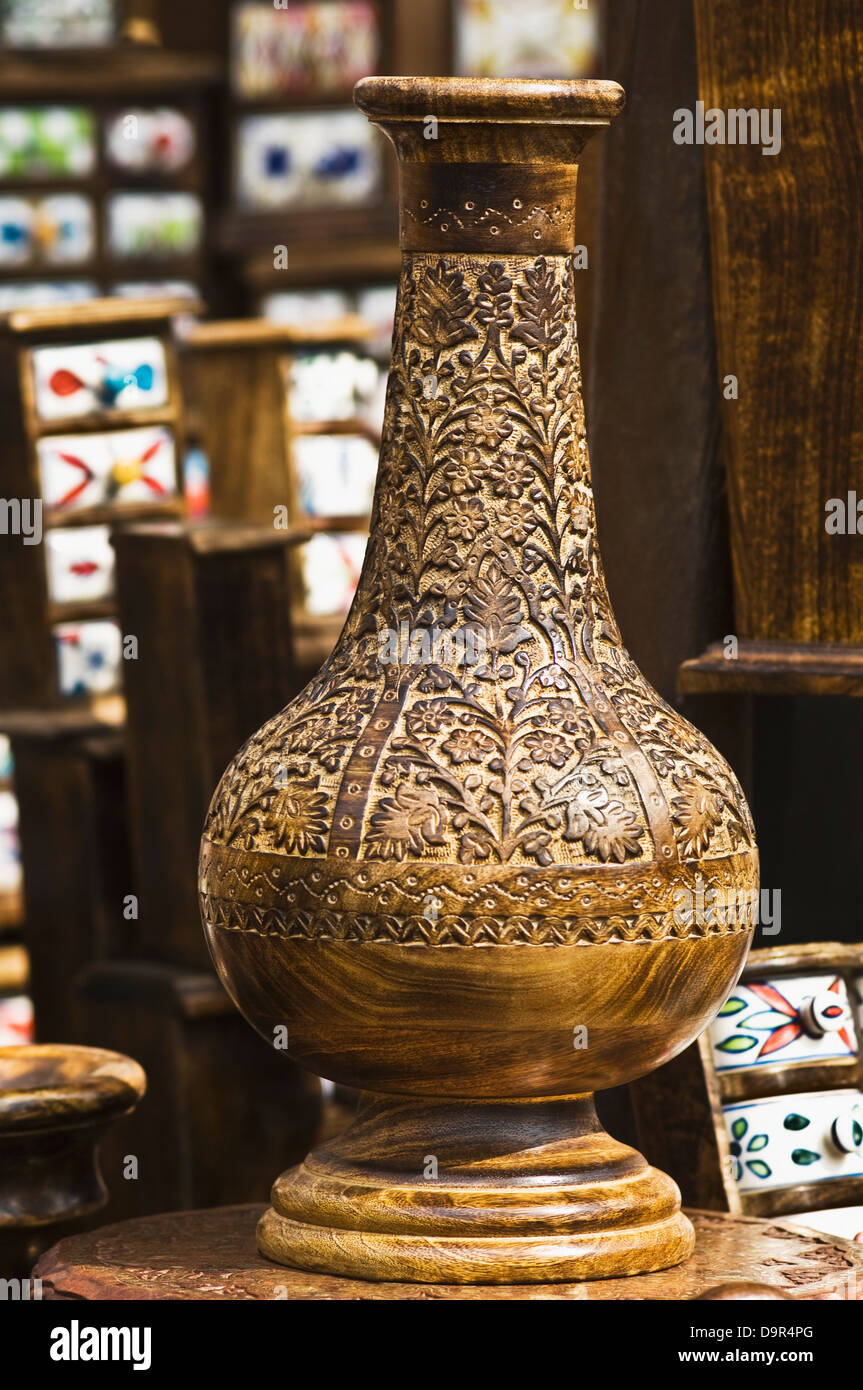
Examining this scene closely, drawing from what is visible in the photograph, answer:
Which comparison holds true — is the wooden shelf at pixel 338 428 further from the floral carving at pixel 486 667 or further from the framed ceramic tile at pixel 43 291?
the framed ceramic tile at pixel 43 291

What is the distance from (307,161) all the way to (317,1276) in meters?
5.37

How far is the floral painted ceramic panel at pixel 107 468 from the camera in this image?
10.5ft

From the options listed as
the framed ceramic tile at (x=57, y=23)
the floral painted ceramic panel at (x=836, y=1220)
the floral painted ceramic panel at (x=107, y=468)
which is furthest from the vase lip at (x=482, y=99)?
the framed ceramic tile at (x=57, y=23)

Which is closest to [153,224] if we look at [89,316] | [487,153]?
[89,316]

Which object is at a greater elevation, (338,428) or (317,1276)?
(338,428)

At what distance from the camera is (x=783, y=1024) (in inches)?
71.1

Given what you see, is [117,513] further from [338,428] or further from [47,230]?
[47,230]

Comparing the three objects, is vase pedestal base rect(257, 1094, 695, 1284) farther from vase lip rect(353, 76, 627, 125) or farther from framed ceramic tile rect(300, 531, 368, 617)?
framed ceramic tile rect(300, 531, 368, 617)

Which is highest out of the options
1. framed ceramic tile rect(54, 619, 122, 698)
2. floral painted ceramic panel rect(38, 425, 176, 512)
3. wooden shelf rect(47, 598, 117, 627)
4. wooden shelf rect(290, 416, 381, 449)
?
wooden shelf rect(290, 416, 381, 449)

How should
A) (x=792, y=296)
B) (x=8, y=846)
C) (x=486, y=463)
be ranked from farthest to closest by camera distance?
1. (x=8, y=846)
2. (x=792, y=296)
3. (x=486, y=463)

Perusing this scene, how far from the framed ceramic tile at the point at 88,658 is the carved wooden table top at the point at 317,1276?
1639 mm

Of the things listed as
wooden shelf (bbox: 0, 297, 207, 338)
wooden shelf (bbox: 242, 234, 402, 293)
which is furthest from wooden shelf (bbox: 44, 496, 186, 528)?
wooden shelf (bbox: 242, 234, 402, 293)

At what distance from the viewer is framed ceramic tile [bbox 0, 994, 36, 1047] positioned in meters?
3.41

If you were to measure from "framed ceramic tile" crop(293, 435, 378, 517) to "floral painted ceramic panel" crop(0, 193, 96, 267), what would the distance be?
2.57 meters
